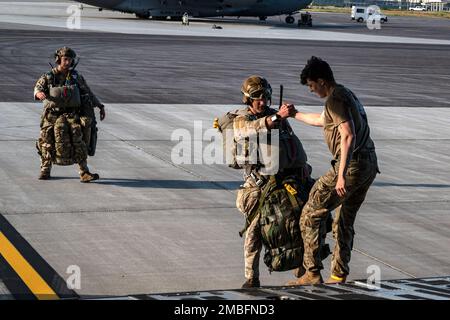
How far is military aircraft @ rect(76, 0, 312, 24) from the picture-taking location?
64750 mm

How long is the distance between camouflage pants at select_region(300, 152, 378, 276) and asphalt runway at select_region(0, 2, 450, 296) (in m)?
0.68

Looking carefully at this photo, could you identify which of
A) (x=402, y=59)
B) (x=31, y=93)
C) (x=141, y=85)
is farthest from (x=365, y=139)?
(x=402, y=59)

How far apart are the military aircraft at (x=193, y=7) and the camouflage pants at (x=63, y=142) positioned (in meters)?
50.5

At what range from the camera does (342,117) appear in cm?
862

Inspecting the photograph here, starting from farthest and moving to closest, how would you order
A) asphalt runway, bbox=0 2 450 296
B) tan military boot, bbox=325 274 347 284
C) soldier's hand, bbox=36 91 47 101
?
soldier's hand, bbox=36 91 47 101
asphalt runway, bbox=0 2 450 296
tan military boot, bbox=325 274 347 284

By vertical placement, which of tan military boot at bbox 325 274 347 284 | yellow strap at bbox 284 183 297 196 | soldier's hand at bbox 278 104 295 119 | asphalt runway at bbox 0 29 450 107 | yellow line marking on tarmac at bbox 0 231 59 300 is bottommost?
asphalt runway at bbox 0 29 450 107

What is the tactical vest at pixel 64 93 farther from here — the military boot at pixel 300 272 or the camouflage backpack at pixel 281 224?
the military boot at pixel 300 272

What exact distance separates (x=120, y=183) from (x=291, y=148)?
220 inches

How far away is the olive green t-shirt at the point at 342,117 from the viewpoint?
8.65 metres

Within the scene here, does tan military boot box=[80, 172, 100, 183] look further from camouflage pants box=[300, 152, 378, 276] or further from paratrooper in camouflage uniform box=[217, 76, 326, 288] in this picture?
camouflage pants box=[300, 152, 378, 276]

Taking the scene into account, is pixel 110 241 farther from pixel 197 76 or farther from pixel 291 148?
pixel 197 76
